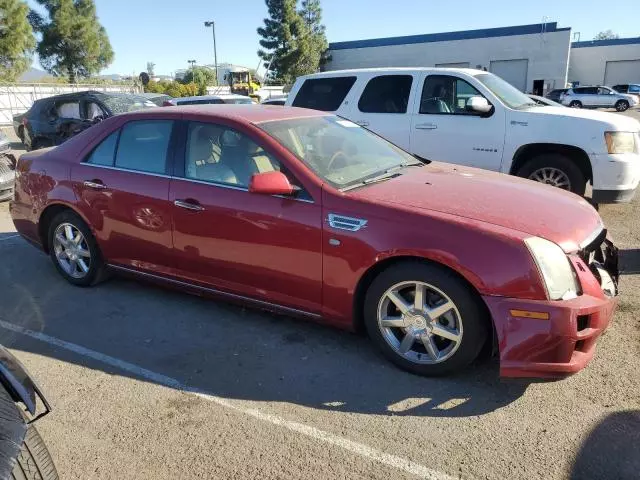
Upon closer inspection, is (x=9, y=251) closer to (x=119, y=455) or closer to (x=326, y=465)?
(x=119, y=455)

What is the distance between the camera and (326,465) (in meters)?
2.54

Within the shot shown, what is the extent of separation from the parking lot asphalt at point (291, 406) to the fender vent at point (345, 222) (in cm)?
89

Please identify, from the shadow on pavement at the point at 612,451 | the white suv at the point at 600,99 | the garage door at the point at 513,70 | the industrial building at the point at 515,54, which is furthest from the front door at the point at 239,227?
the garage door at the point at 513,70

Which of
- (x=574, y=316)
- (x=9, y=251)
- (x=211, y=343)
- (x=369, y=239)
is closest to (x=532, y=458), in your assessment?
(x=574, y=316)

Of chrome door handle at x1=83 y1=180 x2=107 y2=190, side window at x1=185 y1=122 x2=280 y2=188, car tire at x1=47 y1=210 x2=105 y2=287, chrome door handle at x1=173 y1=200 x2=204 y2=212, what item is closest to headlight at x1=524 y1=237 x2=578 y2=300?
side window at x1=185 y1=122 x2=280 y2=188

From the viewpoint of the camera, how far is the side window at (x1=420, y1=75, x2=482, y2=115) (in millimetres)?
6918

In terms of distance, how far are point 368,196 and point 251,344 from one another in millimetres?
1334

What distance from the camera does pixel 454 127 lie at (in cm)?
688

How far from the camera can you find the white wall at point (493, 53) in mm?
43625

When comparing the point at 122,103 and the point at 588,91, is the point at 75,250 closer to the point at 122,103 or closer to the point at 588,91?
the point at 122,103

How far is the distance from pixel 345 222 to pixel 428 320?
2.53 ft

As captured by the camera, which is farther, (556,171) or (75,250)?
(556,171)

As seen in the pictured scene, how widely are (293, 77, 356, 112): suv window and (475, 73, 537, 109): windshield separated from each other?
1817 mm

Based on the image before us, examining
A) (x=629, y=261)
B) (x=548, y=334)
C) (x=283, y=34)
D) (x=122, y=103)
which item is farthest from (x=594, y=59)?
(x=548, y=334)
